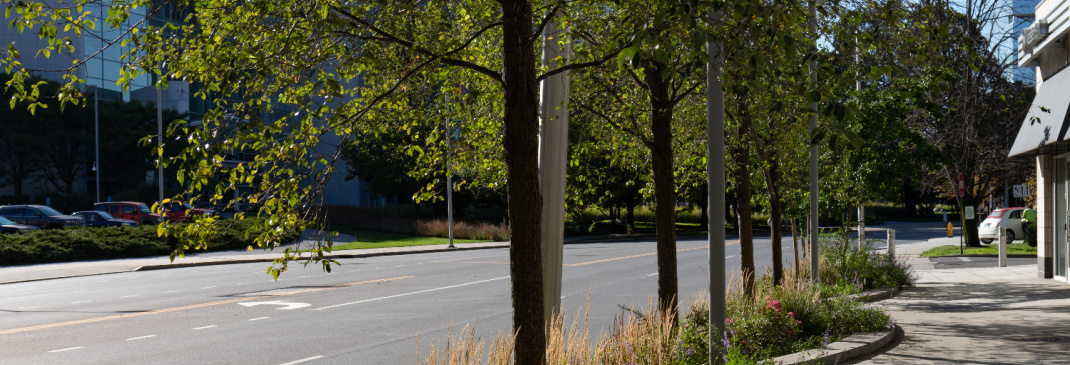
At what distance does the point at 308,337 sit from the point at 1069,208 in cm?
1533

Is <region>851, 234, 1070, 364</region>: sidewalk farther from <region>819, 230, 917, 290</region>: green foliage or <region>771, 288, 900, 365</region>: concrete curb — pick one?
<region>819, 230, 917, 290</region>: green foliage

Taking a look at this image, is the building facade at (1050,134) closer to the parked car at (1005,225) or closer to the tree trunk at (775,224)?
the tree trunk at (775,224)

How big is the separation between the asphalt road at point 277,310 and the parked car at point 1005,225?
18297 millimetres

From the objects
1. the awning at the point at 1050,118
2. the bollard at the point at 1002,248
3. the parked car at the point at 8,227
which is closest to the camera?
the awning at the point at 1050,118

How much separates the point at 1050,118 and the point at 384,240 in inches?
1272

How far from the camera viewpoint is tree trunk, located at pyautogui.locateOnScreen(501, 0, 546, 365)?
5422 mm

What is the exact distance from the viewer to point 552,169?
24.7 feet

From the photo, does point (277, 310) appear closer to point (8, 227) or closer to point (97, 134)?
point (8, 227)

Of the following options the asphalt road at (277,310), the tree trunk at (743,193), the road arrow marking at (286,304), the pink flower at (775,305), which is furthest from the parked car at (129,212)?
the pink flower at (775,305)

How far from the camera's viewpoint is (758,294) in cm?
1116

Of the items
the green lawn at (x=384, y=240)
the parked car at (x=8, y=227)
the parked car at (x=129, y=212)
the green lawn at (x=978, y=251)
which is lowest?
the green lawn at (x=978, y=251)

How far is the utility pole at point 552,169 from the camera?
740 cm

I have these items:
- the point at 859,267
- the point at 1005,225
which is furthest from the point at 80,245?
the point at 1005,225

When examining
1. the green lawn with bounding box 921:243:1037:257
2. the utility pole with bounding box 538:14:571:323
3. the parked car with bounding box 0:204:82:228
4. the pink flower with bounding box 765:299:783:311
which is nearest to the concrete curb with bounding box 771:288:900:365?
the pink flower with bounding box 765:299:783:311
